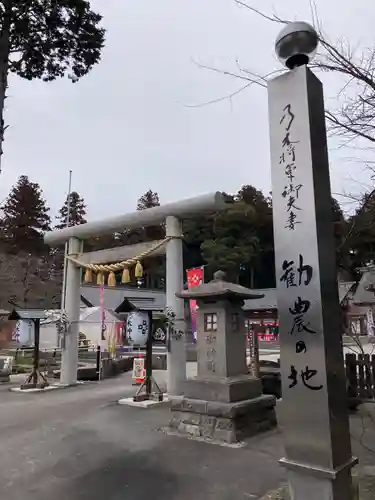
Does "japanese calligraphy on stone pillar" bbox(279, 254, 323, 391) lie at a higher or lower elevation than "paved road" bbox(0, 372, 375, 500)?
higher

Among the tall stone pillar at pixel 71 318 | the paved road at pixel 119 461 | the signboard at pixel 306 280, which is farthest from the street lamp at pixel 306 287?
the tall stone pillar at pixel 71 318

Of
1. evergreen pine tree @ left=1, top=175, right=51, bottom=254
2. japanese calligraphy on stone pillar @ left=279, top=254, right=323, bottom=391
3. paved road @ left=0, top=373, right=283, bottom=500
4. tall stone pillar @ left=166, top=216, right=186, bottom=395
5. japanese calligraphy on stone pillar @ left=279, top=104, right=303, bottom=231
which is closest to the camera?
japanese calligraphy on stone pillar @ left=279, top=254, right=323, bottom=391

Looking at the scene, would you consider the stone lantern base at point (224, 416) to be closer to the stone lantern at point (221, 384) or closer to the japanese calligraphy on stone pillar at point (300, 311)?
the stone lantern at point (221, 384)

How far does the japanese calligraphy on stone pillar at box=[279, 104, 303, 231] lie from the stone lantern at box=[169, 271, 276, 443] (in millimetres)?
4434

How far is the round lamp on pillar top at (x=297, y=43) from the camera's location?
3.36 m

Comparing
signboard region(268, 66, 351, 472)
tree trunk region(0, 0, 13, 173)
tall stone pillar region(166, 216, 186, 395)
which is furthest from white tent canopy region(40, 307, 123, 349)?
signboard region(268, 66, 351, 472)

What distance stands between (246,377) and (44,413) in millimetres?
4791

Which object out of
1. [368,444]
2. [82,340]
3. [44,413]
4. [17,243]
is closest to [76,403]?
[44,413]

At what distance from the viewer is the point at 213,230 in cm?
3966

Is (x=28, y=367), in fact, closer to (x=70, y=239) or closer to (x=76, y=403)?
Answer: (x=70, y=239)

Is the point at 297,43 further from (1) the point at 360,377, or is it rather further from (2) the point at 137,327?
(2) the point at 137,327

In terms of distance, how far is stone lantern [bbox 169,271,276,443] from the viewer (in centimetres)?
700

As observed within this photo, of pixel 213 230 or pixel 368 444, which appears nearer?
pixel 368 444

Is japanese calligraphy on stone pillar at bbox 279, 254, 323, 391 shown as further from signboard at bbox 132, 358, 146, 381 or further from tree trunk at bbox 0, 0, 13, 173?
signboard at bbox 132, 358, 146, 381
